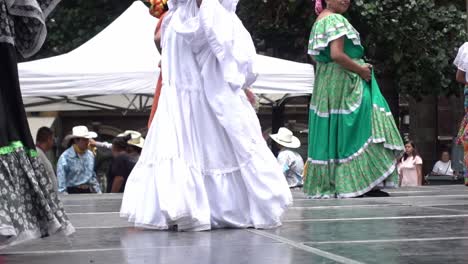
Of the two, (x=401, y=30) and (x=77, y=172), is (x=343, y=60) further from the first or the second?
(x=401, y=30)

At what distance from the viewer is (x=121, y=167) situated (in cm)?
1656

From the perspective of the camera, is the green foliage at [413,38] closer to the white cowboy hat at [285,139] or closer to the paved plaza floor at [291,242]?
the white cowboy hat at [285,139]

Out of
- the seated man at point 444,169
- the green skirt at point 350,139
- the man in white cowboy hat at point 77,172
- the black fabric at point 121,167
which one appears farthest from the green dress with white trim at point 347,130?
the seated man at point 444,169

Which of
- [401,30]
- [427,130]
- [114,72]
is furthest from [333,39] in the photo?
[427,130]

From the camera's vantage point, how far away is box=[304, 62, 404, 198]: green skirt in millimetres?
9852

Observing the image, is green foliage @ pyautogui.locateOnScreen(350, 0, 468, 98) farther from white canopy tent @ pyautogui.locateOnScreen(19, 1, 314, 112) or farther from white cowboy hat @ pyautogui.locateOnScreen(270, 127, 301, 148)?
white canopy tent @ pyautogui.locateOnScreen(19, 1, 314, 112)

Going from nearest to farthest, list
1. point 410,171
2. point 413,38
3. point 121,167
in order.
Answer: point 121,167, point 413,38, point 410,171

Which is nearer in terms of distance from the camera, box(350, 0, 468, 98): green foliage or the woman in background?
box(350, 0, 468, 98): green foliage

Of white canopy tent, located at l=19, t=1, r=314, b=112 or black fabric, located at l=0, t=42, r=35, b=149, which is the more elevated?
white canopy tent, located at l=19, t=1, r=314, b=112

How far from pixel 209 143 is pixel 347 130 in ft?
11.7

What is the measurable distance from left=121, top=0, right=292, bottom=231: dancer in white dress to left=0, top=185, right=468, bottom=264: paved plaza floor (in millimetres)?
191

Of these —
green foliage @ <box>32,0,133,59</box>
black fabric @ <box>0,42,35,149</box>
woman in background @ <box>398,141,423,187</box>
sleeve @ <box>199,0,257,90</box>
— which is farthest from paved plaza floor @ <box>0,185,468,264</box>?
green foliage @ <box>32,0,133,59</box>


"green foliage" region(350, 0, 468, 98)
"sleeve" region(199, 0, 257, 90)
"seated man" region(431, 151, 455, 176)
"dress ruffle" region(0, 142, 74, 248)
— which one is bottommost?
"seated man" region(431, 151, 455, 176)

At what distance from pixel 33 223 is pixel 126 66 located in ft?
37.2
